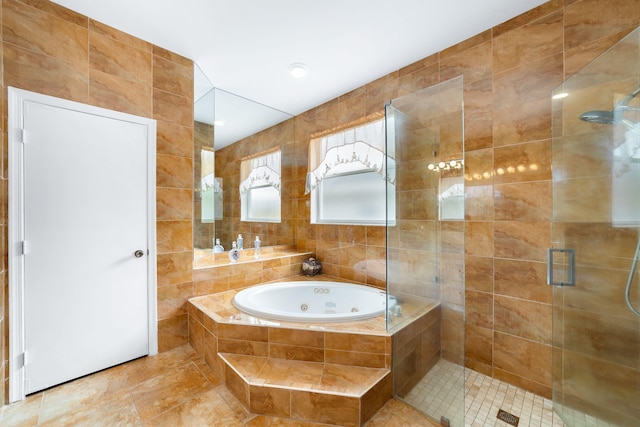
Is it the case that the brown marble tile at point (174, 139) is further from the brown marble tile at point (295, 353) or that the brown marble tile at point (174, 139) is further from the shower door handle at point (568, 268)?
the shower door handle at point (568, 268)

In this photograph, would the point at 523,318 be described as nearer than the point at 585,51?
No

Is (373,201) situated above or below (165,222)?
above

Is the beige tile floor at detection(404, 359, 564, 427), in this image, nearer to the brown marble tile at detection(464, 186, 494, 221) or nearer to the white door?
the brown marble tile at detection(464, 186, 494, 221)

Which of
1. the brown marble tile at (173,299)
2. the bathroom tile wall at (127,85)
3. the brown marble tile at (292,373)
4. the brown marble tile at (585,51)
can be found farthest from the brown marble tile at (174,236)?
the brown marble tile at (585,51)

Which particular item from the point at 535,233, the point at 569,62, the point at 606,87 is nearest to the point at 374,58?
the point at 569,62

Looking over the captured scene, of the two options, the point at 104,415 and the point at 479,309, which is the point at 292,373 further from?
the point at 479,309

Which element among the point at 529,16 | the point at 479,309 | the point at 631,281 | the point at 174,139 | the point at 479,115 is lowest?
the point at 479,309

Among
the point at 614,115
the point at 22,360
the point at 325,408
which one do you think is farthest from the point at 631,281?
the point at 22,360

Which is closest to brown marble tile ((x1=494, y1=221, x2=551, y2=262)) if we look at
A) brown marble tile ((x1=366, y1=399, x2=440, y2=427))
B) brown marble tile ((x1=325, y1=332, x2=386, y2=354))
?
brown marble tile ((x1=325, y1=332, x2=386, y2=354))

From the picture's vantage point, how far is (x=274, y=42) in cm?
204

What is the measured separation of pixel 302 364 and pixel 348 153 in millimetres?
2056

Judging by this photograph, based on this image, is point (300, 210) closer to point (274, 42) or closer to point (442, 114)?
point (274, 42)

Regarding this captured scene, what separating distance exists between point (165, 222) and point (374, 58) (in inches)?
90.8

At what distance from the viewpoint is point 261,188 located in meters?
3.31
